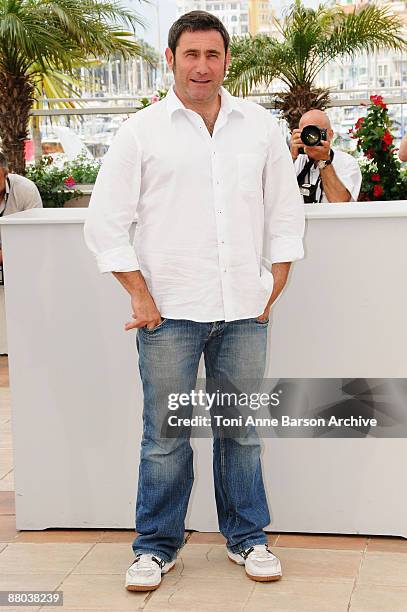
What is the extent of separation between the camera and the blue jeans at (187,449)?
263 cm

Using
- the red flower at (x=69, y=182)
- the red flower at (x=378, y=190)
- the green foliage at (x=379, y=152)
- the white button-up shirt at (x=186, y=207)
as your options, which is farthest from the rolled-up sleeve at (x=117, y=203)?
the red flower at (x=69, y=182)

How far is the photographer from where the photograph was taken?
12.5 ft

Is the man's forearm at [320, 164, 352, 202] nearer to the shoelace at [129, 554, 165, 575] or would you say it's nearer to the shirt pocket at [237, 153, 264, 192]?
the shirt pocket at [237, 153, 264, 192]

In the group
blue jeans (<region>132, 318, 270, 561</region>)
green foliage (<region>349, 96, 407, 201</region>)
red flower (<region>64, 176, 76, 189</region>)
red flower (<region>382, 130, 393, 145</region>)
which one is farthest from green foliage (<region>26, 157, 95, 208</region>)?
blue jeans (<region>132, 318, 270, 561</region>)

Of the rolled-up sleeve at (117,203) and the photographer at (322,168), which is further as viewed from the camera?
the photographer at (322,168)

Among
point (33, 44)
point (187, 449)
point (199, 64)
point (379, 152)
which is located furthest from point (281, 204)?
point (33, 44)

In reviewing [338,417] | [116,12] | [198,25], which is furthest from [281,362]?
[116,12]

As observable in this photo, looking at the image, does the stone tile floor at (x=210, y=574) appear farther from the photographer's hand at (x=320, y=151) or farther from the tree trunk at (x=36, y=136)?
the tree trunk at (x=36, y=136)

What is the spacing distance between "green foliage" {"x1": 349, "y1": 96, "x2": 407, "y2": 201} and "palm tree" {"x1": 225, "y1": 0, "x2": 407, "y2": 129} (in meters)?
3.34

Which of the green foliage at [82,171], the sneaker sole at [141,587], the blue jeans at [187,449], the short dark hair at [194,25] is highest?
the short dark hair at [194,25]

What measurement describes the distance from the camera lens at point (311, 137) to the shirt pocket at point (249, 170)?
1244 millimetres

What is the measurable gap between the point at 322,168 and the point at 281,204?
3.91 feet

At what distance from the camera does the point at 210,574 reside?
2.82 metres

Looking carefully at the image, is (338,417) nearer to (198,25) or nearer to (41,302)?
(41,302)
